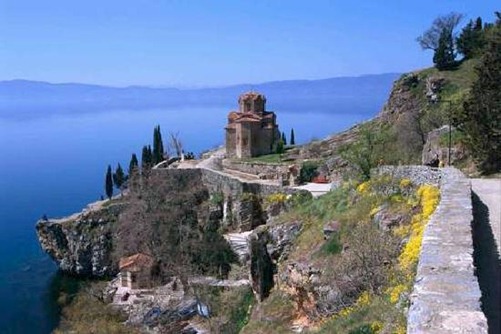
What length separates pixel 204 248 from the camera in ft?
122

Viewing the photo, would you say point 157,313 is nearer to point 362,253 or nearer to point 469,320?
point 362,253

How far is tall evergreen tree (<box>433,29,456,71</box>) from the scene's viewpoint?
50.3m

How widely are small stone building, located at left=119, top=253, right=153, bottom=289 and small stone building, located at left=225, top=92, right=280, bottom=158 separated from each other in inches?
606

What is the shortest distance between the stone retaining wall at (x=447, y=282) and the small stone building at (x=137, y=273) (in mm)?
31163

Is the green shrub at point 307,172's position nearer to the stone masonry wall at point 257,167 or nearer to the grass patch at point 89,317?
the stone masonry wall at point 257,167

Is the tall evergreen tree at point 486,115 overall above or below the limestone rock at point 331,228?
above

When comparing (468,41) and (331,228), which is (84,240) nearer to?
(331,228)

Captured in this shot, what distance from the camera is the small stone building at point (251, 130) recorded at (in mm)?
50562

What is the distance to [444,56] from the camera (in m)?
50.7

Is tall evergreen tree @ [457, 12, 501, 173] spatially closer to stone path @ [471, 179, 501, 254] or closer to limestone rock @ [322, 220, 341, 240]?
stone path @ [471, 179, 501, 254]

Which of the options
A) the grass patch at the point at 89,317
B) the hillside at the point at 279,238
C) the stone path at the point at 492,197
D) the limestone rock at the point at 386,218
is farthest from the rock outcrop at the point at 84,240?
the stone path at the point at 492,197

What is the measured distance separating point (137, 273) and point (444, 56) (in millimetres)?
32360

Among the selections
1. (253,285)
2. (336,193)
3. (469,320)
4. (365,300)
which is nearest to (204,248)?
(253,285)

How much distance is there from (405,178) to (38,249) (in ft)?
159
